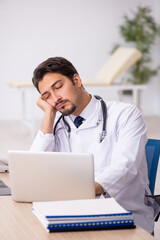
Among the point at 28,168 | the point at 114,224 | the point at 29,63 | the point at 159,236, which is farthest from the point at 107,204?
the point at 29,63

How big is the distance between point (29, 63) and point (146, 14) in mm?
2157

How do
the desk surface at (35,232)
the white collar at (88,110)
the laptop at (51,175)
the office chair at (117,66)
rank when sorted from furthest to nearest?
1. the office chair at (117,66)
2. the white collar at (88,110)
3. the laptop at (51,175)
4. the desk surface at (35,232)

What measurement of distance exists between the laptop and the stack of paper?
0.49 feet

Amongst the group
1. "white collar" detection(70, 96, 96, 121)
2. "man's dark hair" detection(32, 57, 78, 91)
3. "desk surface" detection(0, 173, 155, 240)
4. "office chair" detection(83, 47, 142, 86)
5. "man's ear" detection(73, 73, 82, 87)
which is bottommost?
"office chair" detection(83, 47, 142, 86)

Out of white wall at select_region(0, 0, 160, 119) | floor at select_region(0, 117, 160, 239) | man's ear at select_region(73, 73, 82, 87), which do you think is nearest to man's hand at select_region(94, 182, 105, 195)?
man's ear at select_region(73, 73, 82, 87)

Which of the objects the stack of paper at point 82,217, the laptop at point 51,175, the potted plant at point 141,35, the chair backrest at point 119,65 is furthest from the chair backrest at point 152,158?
the potted plant at point 141,35

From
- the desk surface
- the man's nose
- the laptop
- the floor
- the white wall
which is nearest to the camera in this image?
the desk surface

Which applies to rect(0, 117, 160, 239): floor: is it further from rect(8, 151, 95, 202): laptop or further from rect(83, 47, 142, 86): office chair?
rect(8, 151, 95, 202): laptop

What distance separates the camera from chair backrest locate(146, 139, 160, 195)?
220 centimetres

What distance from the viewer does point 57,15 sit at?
26.5 ft

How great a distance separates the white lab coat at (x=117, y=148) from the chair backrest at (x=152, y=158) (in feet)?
0.44

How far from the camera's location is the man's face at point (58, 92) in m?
2.05

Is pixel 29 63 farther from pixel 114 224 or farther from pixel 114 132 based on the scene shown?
pixel 114 224

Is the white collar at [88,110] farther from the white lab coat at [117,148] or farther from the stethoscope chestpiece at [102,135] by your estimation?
the stethoscope chestpiece at [102,135]
